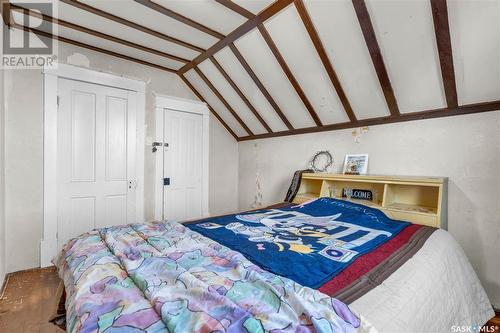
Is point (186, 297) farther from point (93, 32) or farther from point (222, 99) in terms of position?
point (222, 99)

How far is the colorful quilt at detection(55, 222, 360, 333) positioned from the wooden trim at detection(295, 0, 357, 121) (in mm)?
1913

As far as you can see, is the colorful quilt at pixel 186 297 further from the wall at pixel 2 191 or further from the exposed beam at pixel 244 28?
the exposed beam at pixel 244 28

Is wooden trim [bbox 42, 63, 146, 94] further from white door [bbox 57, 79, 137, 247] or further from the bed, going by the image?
the bed

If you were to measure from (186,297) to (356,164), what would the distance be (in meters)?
2.38

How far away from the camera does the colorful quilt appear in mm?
703

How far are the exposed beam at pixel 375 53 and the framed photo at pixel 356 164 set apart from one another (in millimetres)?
540

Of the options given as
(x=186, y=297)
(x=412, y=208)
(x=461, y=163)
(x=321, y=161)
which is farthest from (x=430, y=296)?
(x=321, y=161)

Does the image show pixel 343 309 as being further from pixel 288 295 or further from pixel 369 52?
pixel 369 52

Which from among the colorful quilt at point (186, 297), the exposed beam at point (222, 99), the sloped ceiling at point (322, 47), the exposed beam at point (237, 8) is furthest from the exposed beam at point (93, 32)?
the colorful quilt at point (186, 297)

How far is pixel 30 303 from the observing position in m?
1.89

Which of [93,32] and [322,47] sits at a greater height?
[93,32]

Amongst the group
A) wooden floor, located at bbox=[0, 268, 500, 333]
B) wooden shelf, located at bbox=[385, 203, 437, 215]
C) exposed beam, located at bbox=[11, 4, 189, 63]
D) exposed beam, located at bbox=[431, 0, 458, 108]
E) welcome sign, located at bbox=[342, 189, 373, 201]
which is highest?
exposed beam, located at bbox=[11, 4, 189, 63]

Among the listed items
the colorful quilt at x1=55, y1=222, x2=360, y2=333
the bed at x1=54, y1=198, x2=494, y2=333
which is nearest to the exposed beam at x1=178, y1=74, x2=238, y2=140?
the bed at x1=54, y1=198, x2=494, y2=333

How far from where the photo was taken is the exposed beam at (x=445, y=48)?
160cm
